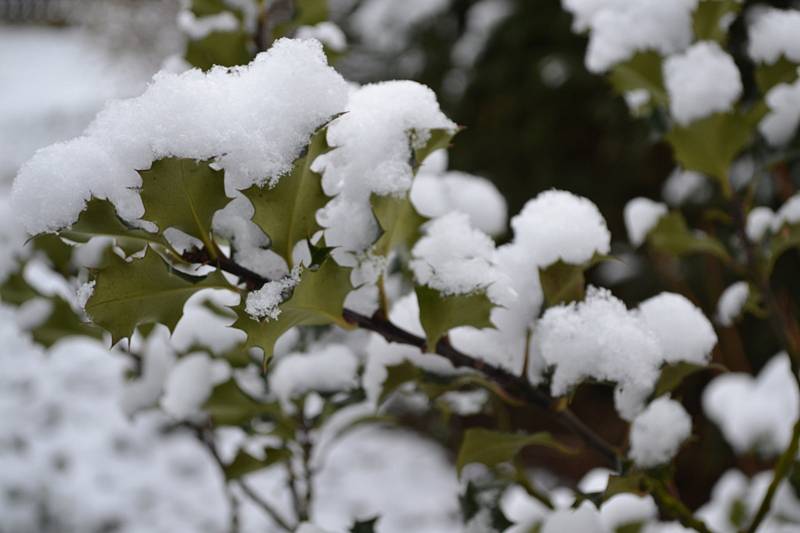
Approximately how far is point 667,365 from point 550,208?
0.52 feet

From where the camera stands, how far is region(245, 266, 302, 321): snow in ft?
1.41

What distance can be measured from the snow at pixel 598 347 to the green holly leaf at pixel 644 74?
335 millimetres

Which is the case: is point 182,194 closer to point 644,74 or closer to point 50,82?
point 644,74

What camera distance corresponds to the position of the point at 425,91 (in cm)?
54

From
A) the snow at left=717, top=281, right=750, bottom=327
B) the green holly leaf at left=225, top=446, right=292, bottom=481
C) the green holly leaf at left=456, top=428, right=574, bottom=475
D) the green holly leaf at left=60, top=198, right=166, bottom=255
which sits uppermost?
the green holly leaf at left=60, top=198, right=166, bottom=255

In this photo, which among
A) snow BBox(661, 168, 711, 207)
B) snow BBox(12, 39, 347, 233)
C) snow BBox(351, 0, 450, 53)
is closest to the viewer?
snow BBox(12, 39, 347, 233)

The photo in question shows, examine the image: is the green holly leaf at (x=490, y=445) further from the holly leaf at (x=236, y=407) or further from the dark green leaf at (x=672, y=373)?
the holly leaf at (x=236, y=407)

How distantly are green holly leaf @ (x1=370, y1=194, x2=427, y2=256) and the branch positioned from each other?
0.17 feet

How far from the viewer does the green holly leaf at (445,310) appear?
504 millimetres

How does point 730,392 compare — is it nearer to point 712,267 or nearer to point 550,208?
point 712,267

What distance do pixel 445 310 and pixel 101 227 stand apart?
23 centimetres

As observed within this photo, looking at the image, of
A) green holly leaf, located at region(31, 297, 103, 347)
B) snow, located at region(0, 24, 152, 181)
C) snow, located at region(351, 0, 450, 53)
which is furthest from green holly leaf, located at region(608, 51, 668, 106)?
snow, located at region(0, 24, 152, 181)

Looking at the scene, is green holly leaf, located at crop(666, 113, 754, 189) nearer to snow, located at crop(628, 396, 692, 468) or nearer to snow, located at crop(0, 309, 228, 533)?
snow, located at crop(628, 396, 692, 468)

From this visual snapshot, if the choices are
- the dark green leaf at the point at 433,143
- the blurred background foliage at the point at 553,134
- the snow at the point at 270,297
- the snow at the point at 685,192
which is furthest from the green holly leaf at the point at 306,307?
the blurred background foliage at the point at 553,134
